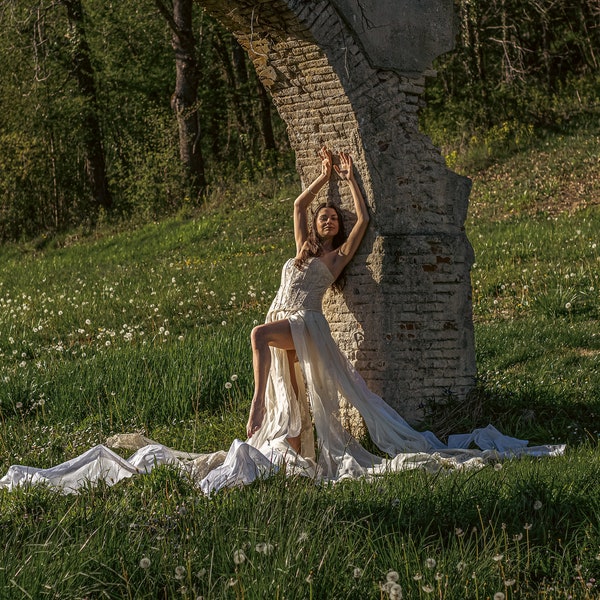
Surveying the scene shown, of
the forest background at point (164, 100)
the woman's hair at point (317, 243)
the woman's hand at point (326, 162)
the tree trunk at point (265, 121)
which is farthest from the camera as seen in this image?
the tree trunk at point (265, 121)

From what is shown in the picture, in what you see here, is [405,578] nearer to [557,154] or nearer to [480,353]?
[480,353]

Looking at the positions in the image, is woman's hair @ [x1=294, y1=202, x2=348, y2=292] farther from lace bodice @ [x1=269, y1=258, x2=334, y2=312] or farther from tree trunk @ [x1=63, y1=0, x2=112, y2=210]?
tree trunk @ [x1=63, y1=0, x2=112, y2=210]

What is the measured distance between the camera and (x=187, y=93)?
25594 mm

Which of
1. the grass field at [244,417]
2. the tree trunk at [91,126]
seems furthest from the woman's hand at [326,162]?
the tree trunk at [91,126]

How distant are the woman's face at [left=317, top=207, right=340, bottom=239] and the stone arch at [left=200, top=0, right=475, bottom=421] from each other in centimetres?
21

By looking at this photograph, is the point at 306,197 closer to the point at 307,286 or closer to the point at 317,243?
the point at 317,243

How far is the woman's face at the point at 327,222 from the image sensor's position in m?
8.76

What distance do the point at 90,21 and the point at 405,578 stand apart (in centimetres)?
2829

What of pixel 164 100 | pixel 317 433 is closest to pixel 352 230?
pixel 317 433

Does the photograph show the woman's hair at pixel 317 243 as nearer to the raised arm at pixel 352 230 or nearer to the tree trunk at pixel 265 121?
the raised arm at pixel 352 230

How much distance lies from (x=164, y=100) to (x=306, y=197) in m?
27.9

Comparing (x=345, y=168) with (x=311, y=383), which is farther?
(x=345, y=168)

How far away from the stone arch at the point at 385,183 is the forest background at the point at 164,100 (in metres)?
13.9

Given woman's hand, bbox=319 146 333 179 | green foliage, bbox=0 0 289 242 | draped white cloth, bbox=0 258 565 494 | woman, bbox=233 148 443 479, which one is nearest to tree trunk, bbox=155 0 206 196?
green foliage, bbox=0 0 289 242
